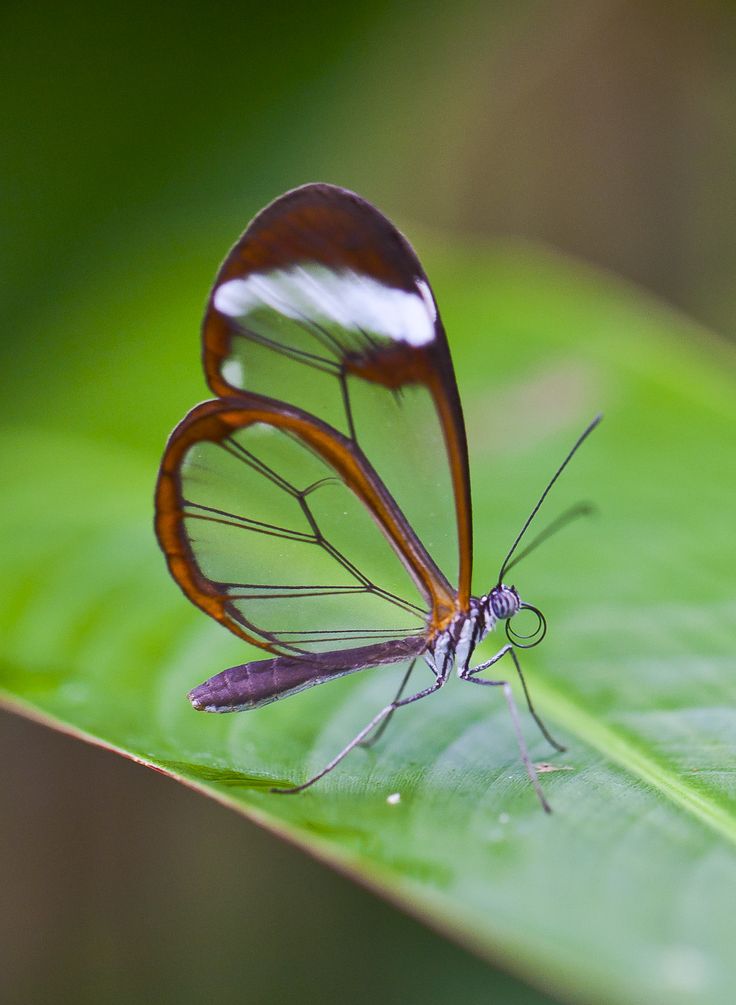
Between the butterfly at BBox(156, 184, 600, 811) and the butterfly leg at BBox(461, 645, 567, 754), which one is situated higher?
the butterfly at BBox(156, 184, 600, 811)

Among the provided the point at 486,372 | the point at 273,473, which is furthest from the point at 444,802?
the point at 486,372

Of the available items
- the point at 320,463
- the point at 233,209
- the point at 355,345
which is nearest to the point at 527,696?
the point at 320,463

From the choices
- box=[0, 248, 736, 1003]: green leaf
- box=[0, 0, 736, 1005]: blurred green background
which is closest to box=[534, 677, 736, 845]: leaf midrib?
box=[0, 248, 736, 1003]: green leaf

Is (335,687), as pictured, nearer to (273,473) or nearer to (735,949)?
(273,473)

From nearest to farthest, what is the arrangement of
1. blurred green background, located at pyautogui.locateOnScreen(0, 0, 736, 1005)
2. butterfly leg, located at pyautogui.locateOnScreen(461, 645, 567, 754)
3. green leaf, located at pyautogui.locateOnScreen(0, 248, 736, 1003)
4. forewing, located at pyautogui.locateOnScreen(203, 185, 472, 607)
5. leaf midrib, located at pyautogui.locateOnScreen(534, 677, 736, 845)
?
green leaf, located at pyautogui.locateOnScreen(0, 248, 736, 1003)
leaf midrib, located at pyautogui.locateOnScreen(534, 677, 736, 845)
forewing, located at pyautogui.locateOnScreen(203, 185, 472, 607)
butterfly leg, located at pyautogui.locateOnScreen(461, 645, 567, 754)
blurred green background, located at pyautogui.locateOnScreen(0, 0, 736, 1005)

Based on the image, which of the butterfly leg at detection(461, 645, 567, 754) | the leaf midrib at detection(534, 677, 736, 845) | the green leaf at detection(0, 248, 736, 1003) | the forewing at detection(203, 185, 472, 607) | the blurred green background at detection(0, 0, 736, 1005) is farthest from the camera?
the blurred green background at detection(0, 0, 736, 1005)

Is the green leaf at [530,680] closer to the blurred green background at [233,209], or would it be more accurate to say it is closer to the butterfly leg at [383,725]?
the butterfly leg at [383,725]

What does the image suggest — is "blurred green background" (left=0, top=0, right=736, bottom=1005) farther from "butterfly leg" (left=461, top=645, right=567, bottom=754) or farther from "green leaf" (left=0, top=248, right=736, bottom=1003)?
"butterfly leg" (left=461, top=645, right=567, bottom=754)
